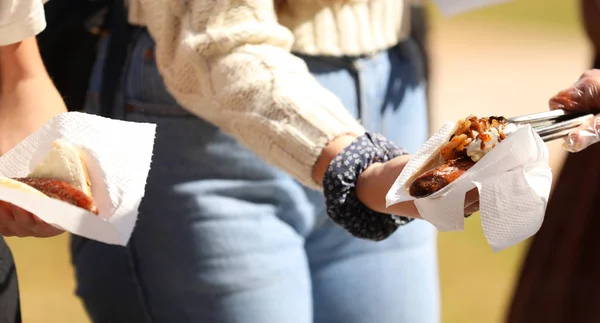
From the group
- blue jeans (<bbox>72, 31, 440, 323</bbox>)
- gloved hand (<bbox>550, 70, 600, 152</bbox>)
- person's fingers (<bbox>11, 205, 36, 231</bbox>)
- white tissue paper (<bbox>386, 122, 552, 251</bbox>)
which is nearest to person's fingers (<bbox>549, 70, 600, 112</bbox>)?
gloved hand (<bbox>550, 70, 600, 152</bbox>)

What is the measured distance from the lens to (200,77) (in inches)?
33.8

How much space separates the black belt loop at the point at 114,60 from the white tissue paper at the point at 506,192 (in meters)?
0.45

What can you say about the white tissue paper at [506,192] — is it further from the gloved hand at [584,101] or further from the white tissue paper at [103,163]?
the white tissue paper at [103,163]

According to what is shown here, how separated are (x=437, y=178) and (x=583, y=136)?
0.15 metres

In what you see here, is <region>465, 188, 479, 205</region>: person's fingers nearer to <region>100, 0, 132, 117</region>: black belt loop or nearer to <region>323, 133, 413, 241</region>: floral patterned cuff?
<region>323, 133, 413, 241</region>: floral patterned cuff

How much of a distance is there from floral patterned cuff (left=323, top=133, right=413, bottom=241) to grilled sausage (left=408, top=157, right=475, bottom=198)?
0.11m

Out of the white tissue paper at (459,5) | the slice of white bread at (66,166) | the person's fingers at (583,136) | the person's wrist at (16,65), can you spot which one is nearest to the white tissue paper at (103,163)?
the slice of white bread at (66,166)

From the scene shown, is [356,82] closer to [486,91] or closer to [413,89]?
[413,89]

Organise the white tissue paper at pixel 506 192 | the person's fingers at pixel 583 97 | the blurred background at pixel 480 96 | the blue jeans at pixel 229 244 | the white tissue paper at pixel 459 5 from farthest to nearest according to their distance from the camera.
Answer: the blurred background at pixel 480 96, the white tissue paper at pixel 459 5, the blue jeans at pixel 229 244, the person's fingers at pixel 583 97, the white tissue paper at pixel 506 192

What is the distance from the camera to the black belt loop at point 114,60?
979mm

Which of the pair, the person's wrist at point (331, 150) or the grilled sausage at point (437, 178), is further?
the person's wrist at point (331, 150)

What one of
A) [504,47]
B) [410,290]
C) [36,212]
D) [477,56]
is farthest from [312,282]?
[504,47]

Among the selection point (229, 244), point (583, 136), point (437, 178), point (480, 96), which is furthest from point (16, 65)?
point (480, 96)

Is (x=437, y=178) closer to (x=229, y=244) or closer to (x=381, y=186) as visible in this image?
(x=381, y=186)
